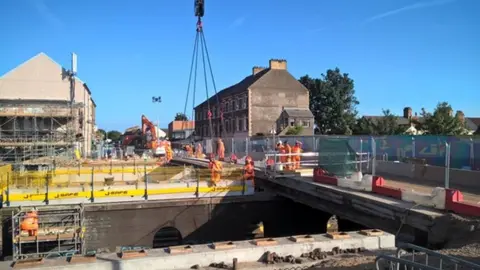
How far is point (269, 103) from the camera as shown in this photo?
189 feet

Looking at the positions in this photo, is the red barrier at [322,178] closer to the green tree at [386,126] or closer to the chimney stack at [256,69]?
the green tree at [386,126]

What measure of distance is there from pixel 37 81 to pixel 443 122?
4606 cm

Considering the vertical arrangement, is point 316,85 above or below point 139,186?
above

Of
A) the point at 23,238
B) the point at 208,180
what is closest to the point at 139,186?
the point at 208,180

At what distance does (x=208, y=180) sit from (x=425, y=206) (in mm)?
10062

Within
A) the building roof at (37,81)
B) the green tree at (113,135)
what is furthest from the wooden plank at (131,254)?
the green tree at (113,135)

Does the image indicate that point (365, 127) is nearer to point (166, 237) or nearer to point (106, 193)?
point (166, 237)

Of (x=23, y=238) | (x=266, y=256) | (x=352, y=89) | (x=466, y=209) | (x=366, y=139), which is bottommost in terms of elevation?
(x=23, y=238)

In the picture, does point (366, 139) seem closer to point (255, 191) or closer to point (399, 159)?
point (399, 159)

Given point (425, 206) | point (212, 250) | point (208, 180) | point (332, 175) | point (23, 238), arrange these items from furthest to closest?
point (208, 180)
point (332, 175)
point (23, 238)
point (425, 206)
point (212, 250)

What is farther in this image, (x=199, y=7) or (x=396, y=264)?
(x=199, y=7)

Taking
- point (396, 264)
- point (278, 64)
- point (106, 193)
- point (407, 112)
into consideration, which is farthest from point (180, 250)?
point (407, 112)

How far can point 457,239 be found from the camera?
8.49m

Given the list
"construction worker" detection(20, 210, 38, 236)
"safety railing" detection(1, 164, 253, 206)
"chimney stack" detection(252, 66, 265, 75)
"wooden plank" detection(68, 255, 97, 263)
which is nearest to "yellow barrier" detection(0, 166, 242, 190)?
"safety railing" detection(1, 164, 253, 206)
